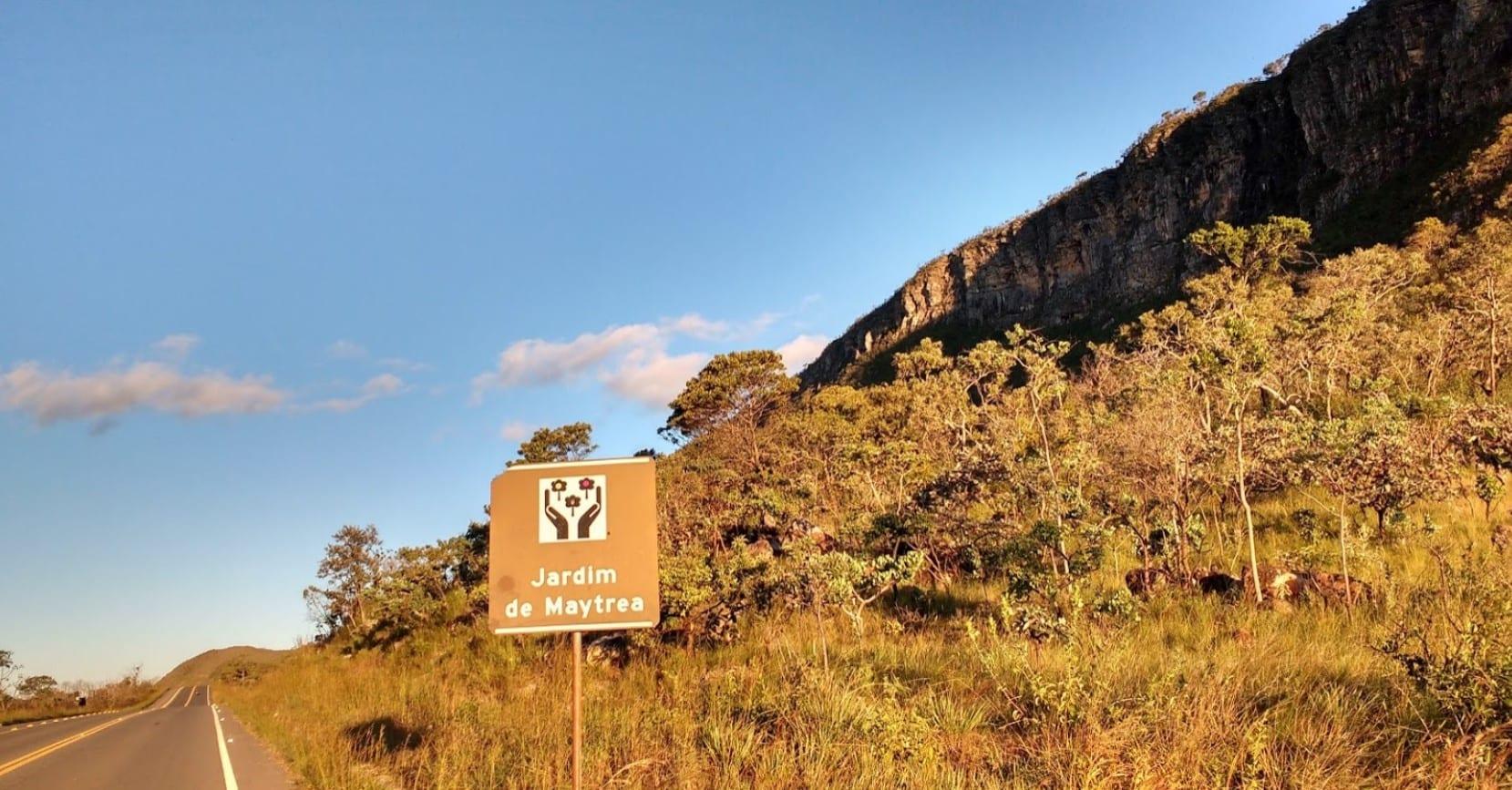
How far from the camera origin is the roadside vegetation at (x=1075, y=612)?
4926 mm

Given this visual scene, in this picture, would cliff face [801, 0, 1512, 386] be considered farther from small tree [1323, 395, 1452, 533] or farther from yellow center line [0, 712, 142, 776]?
yellow center line [0, 712, 142, 776]

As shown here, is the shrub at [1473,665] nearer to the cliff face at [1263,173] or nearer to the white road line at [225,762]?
the white road line at [225,762]

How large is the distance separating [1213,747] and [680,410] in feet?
107

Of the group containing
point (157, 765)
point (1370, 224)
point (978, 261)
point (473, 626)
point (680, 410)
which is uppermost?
point (978, 261)

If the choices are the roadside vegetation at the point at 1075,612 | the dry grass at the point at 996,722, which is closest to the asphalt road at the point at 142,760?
the roadside vegetation at the point at 1075,612

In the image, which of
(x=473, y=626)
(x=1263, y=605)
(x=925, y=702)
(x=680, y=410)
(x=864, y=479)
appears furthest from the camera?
(x=680, y=410)

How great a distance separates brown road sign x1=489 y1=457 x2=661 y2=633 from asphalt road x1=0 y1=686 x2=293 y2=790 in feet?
22.5

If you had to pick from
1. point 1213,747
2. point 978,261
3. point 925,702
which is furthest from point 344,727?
point 978,261

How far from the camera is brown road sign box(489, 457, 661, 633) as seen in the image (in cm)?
468

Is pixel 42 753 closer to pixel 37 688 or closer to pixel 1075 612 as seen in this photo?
pixel 1075 612

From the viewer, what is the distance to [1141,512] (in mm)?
12195

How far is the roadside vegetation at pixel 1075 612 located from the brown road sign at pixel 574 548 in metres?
1.56

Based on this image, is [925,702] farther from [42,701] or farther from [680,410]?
[42,701]

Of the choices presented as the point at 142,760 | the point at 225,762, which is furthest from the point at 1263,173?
the point at 142,760
